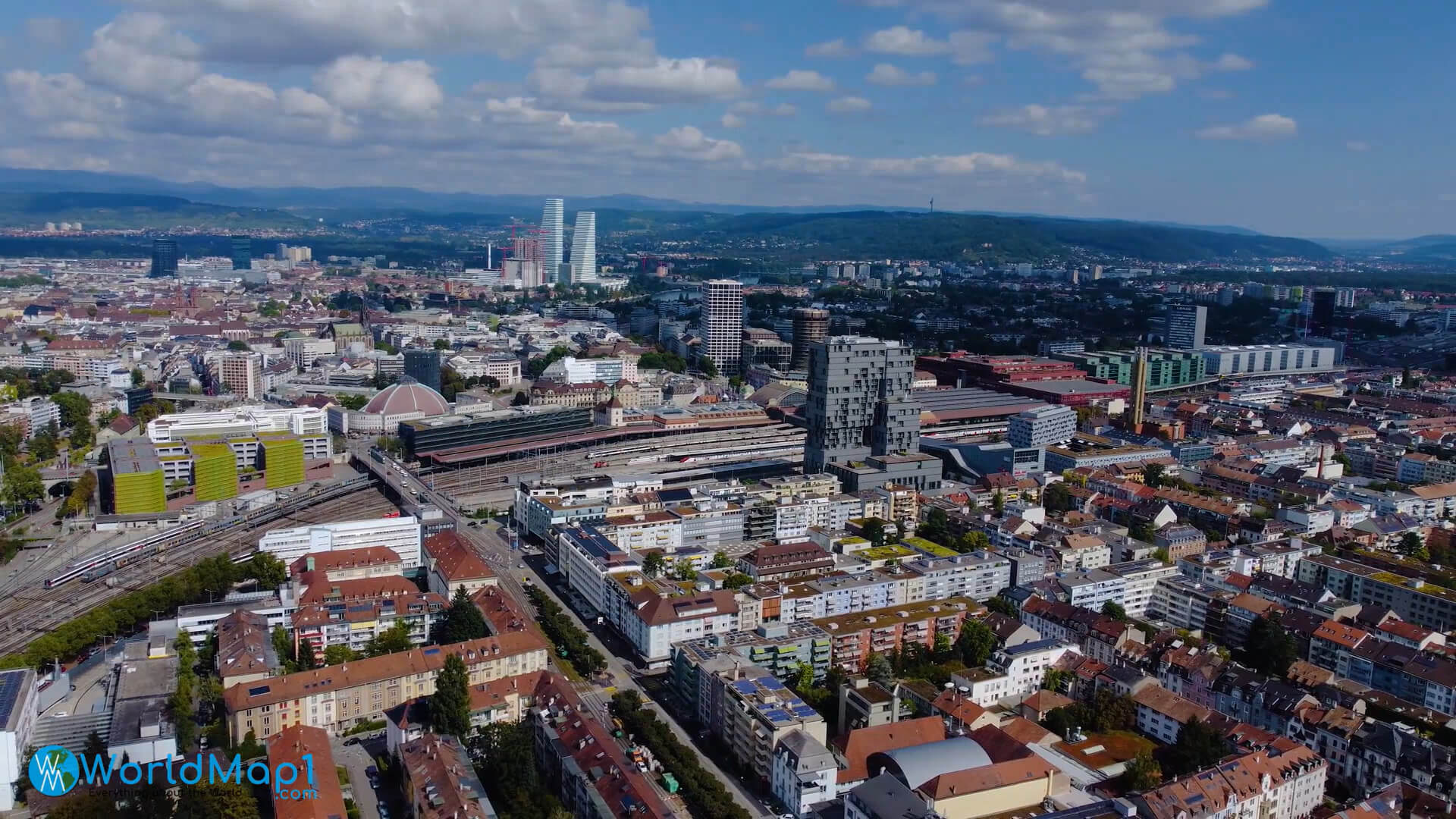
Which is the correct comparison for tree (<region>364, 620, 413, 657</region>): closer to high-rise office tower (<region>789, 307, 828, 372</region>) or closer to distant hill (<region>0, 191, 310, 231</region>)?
high-rise office tower (<region>789, 307, 828, 372</region>)

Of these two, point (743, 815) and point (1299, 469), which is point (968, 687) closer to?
point (743, 815)

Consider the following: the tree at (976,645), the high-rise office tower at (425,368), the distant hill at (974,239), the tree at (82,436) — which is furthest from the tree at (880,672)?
the distant hill at (974,239)

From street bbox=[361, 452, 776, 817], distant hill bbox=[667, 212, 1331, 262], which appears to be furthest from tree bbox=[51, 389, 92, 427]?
distant hill bbox=[667, 212, 1331, 262]

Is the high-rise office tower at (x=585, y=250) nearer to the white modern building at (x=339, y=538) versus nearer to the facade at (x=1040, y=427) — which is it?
the facade at (x=1040, y=427)

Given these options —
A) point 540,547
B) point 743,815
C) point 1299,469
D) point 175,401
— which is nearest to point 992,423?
point 1299,469

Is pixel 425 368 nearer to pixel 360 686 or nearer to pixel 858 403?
pixel 858 403

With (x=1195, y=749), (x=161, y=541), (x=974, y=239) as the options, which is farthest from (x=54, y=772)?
(x=974, y=239)
